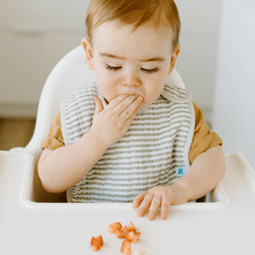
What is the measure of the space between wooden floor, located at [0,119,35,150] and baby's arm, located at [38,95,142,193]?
4.18 feet

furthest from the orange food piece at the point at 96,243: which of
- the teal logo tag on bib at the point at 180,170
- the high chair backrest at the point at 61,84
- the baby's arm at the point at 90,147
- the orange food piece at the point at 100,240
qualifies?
the high chair backrest at the point at 61,84

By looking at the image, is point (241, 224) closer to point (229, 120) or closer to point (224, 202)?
point (224, 202)

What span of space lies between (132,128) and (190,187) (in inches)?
8.1

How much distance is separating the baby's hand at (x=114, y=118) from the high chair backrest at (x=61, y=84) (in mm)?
256

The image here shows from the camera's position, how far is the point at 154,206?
0.79 metres

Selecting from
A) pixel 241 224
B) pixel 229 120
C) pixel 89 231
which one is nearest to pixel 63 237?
pixel 89 231

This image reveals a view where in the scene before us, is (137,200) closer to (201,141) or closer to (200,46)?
(201,141)

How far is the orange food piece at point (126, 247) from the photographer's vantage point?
2.21 ft

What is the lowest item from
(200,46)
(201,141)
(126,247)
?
(126,247)

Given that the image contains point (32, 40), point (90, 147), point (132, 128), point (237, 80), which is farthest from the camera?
point (32, 40)

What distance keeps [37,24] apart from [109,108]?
141 cm

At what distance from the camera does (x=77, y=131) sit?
3.20 feet

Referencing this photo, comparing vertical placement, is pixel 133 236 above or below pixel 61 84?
below

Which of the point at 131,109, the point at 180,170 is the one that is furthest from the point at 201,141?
the point at 131,109
